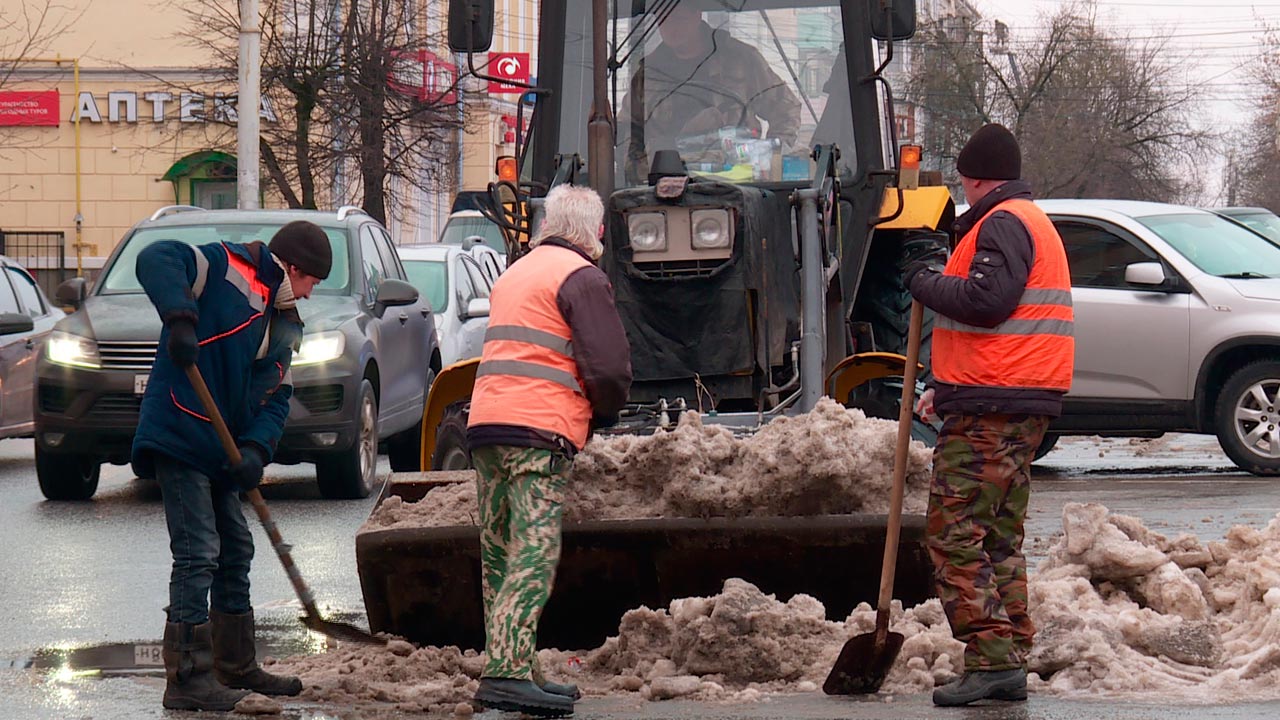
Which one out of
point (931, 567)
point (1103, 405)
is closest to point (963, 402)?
point (931, 567)

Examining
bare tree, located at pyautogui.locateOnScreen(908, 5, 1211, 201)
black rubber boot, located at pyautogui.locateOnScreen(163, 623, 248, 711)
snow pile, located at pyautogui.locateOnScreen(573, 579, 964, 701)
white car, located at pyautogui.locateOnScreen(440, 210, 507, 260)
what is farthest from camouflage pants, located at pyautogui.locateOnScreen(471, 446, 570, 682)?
bare tree, located at pyautogui.locateOnScreen(908, 5, 1211, 201)

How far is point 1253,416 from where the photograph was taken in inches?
528

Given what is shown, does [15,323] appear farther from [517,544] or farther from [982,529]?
[982,529]

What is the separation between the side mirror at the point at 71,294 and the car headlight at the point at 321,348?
1517 millimetres

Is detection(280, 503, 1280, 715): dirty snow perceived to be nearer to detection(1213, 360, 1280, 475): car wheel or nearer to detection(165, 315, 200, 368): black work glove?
detection(165, 315, 200, 368): black work glove

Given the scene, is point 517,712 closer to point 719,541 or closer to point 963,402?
point 719,541

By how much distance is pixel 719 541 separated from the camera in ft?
22.7

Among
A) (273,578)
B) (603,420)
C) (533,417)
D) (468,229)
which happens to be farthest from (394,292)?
(468,229)

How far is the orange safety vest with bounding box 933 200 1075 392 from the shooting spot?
20.6 ft

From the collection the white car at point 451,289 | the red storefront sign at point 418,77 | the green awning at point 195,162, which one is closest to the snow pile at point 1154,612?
the white car at point 451,289

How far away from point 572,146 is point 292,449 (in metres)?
3.60

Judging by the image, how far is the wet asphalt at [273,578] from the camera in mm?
6203

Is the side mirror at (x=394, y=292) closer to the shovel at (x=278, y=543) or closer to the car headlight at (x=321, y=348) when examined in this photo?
the car headlight at (x=321, y=348)

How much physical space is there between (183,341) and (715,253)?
2.83 metres
